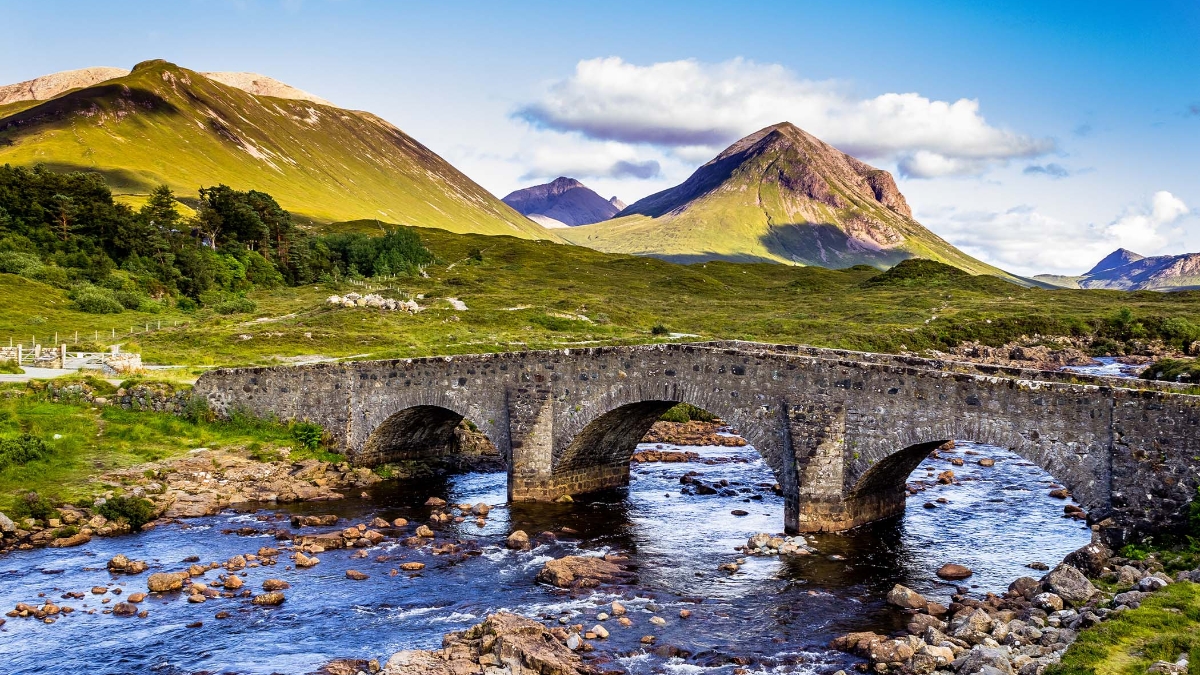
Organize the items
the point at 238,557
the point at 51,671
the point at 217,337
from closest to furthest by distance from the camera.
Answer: the point at 51,671, the point at 238,557, the point at 217,337

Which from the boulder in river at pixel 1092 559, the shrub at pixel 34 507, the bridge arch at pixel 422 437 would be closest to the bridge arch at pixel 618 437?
the bridge arch at pixel 422 437

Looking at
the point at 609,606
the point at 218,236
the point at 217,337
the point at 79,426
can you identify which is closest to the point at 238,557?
the point at 609,606

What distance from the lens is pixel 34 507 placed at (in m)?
29.8

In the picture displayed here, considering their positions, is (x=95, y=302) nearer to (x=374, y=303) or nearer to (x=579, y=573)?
(x=374, y=303)

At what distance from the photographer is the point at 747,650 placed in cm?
2017

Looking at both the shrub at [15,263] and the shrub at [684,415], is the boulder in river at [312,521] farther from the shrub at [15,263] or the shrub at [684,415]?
the shrub at [15,263]

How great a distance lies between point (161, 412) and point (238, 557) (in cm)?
1628

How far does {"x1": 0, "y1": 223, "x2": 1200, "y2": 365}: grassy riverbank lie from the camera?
194ft

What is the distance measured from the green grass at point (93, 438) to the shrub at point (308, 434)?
23 cm

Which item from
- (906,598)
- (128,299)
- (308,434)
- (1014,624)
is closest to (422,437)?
(308,434)

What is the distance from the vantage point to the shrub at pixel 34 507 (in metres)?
29.5

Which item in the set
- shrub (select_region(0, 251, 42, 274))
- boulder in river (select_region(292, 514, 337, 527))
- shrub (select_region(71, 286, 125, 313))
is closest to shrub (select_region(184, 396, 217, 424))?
boulder in river (select_region(292, 514, 337, 527))

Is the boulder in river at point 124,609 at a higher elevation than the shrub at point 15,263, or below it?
below

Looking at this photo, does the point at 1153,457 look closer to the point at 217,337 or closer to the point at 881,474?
the point at 881,474
